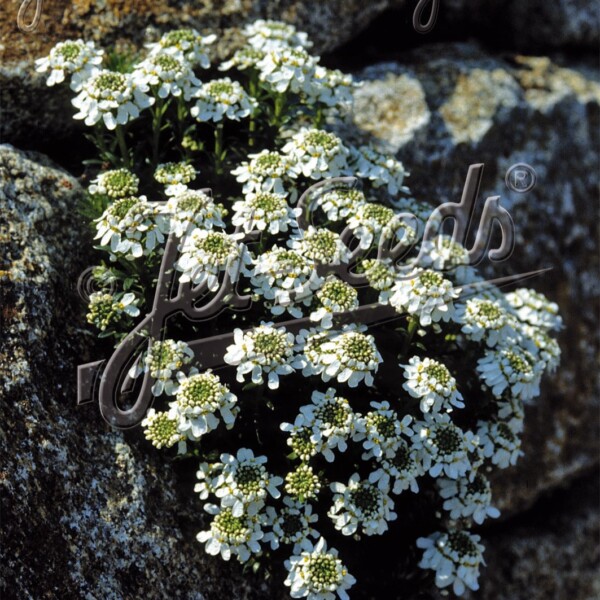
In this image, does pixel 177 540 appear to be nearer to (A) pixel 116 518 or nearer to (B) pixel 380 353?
(A) pixel 116 518

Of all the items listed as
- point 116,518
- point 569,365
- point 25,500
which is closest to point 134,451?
point 116,518

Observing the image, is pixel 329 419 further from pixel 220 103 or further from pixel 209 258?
pixel 220 103

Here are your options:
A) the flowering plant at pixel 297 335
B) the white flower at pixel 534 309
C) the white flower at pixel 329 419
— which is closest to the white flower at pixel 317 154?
the flowering plant at pixel 297 335

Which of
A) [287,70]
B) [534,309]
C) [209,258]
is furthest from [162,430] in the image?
[534,309]

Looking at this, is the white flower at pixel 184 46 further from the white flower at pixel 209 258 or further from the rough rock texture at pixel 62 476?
the white flower at pixel 209 258

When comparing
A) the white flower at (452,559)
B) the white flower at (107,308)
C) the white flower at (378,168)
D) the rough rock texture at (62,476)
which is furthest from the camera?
the white flower at (378,168)

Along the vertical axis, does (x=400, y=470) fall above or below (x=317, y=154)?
below

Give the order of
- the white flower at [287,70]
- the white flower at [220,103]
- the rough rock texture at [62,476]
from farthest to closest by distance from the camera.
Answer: the white flower at [287,70]
the white flower at [220,103]
the rough rock texture at [62,476]
